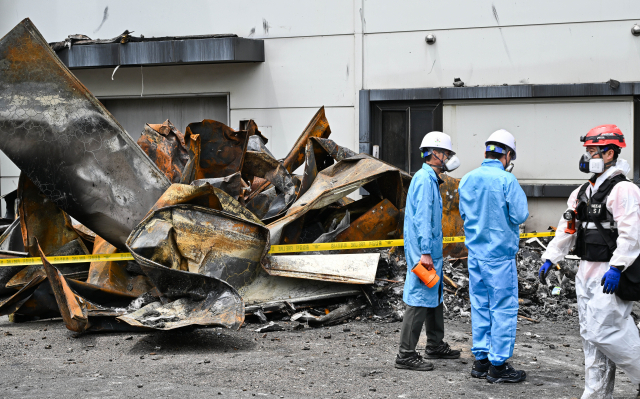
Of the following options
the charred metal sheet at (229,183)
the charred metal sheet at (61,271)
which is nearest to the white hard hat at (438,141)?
the charred metal sheet at (229,183)

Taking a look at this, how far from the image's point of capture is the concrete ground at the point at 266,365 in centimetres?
381

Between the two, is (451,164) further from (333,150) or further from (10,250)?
(10,250)

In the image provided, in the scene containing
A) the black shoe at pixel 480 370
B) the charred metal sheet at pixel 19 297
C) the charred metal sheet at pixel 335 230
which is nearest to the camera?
the black shoe at pixel 480 370

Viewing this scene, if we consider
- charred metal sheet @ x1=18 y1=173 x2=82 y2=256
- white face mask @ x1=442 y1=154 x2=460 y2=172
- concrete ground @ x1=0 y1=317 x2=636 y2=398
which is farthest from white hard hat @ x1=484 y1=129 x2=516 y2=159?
charred metal sheet @ x1=18 y1=173 x2=82 y2=256

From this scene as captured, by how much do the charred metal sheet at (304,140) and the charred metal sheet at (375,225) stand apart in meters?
1.35

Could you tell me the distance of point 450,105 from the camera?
8.82 meters

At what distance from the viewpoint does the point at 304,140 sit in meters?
7.46

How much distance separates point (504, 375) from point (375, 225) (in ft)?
8.95

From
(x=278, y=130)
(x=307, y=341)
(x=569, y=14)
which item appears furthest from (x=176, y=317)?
(x=569, y=14)

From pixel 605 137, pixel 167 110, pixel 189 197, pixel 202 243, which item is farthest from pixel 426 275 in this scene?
pixel 167 110

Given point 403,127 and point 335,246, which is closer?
point 335,246

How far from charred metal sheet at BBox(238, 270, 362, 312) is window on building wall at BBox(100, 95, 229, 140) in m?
4.74

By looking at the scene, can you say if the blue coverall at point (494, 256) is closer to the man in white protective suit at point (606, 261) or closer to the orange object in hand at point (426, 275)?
the orange object in hand at point (426, 275)

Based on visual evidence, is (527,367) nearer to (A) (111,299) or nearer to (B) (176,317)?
(B) (176,317)
